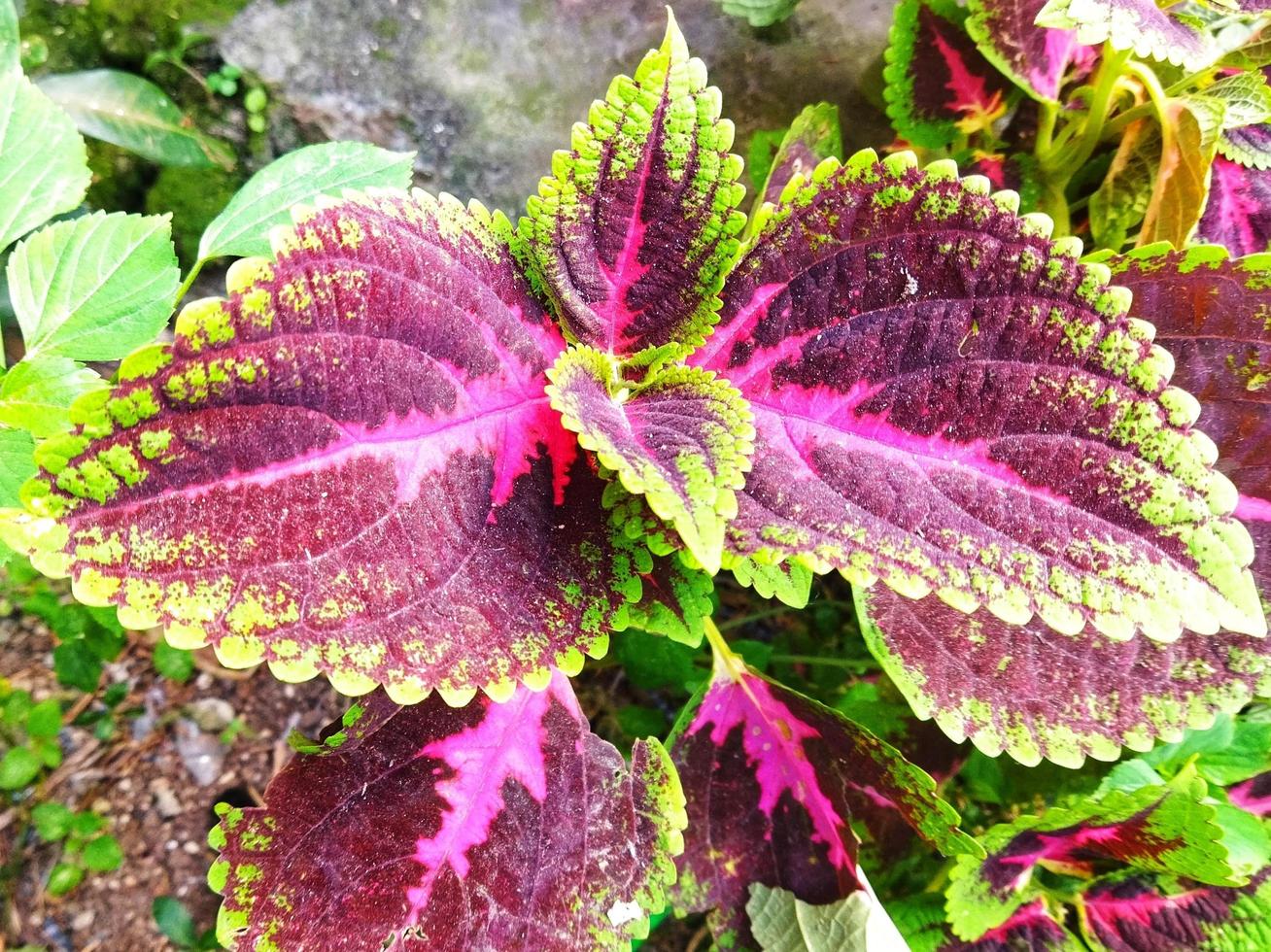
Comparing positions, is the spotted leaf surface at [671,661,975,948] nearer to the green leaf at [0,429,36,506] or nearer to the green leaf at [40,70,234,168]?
the green leaf at [0,429,36,506]

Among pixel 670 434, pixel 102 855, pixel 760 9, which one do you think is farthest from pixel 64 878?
pixel 760 9

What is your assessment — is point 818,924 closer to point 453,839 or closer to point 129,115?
point 453,839

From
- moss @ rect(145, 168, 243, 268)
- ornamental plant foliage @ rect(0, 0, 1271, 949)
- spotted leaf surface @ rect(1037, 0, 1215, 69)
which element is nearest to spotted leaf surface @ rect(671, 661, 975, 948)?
ornamental plant foliage @ rect(0, 0, 1271, 949)

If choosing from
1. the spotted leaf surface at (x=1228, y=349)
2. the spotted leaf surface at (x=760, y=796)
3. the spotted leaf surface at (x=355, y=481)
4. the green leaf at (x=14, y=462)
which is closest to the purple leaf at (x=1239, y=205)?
the spotted leaf surface at (x=1228, y=349)

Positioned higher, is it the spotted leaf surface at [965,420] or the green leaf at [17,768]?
the spotted leaf surface at [965,420]

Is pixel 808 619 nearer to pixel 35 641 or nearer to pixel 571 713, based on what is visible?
pixel 571 713

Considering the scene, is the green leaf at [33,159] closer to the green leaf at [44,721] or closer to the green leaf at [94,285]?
the green leaf at [94,285]

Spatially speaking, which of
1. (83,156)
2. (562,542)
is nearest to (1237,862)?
(562,542)
